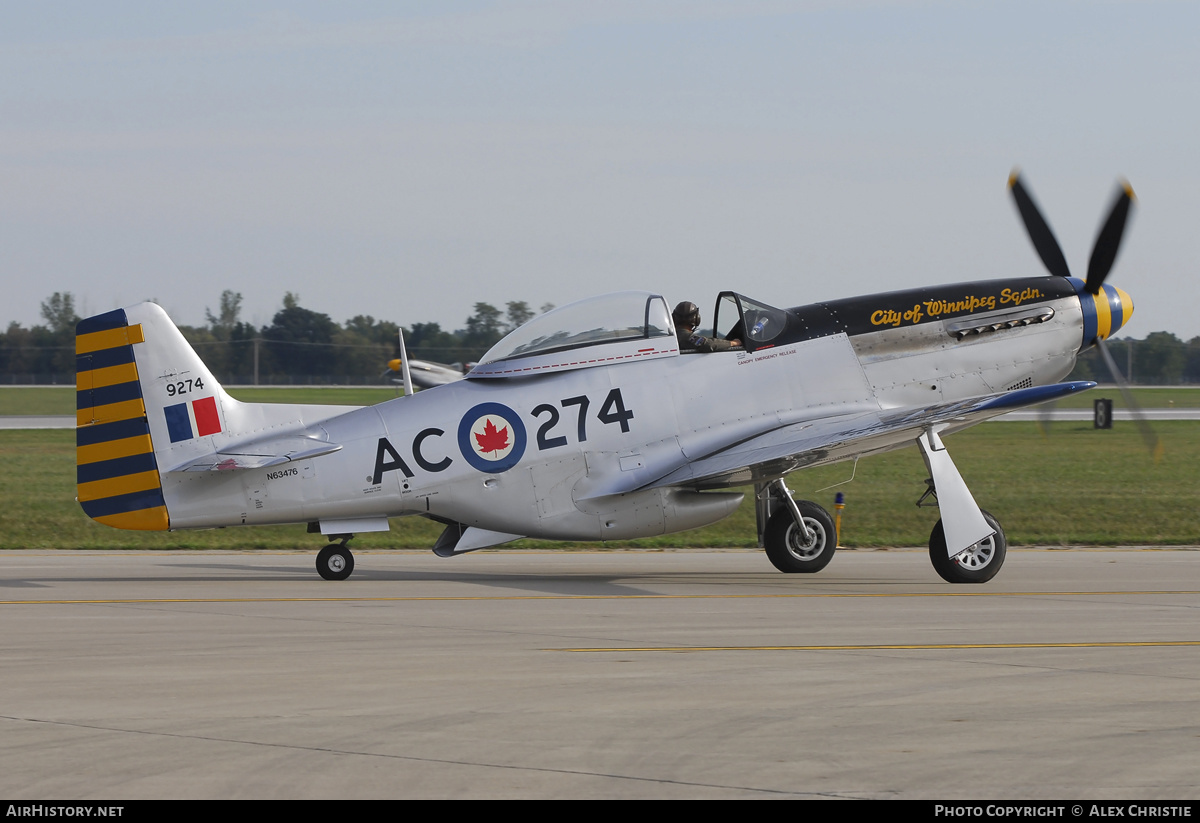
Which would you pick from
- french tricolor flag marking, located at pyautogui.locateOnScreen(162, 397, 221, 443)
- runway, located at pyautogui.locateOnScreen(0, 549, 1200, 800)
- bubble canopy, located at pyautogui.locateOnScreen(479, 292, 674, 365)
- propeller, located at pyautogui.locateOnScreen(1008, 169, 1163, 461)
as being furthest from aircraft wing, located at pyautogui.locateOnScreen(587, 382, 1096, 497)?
french tricolor flag marking, located at pyautogui.locateOnScreen(162, 397, 221, 443)

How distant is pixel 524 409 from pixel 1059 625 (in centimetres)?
592

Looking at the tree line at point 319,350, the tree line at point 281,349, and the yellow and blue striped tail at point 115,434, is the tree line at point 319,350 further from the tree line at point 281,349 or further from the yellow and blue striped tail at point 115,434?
the yellow and blue striped tail at point 115,434

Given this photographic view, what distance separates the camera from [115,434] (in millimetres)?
13461

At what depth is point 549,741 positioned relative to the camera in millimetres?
6711

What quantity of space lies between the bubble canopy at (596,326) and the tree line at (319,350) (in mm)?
73733

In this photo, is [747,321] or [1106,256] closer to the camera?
[747,321]

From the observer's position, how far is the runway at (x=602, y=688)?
6.02 metres

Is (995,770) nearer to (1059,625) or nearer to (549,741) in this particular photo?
(549,741)

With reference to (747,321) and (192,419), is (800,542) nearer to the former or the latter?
(747,321)

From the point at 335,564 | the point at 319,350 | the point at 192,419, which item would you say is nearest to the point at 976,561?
the point at 335,564

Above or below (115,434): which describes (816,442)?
below

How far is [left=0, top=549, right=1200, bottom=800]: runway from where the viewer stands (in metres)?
6.02

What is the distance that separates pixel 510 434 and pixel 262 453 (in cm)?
262
